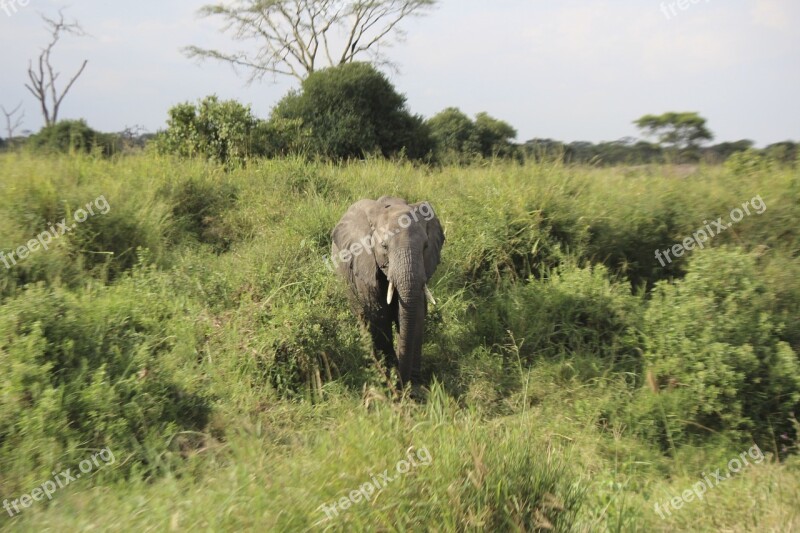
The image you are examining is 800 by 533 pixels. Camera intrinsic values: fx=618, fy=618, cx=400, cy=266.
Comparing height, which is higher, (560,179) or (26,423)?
(560,179)

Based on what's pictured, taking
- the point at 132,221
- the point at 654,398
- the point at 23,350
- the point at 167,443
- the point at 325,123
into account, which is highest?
the point at 325,123

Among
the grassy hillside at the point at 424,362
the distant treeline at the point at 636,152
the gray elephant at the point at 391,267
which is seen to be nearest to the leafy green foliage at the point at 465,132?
the distant treeline at the point at 636,152

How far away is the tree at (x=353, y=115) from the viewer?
13.2 metres

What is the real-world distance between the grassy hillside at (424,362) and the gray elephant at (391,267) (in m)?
0.31

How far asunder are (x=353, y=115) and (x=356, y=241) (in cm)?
802

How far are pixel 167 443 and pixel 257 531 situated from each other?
1491 mm

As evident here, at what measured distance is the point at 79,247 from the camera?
705 cm

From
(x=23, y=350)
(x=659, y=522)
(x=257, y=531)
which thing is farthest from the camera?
(x=23, y=350)

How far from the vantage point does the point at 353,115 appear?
13359 mm

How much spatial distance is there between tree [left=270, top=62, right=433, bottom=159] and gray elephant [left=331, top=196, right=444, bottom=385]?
6819 mm

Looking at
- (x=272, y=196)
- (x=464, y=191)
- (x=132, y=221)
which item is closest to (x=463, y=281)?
(x=464, y=191)

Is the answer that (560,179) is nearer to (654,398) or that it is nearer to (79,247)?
(654,398)

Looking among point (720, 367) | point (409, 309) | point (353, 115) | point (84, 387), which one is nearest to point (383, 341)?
point (409, 309)

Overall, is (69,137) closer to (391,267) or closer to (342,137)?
(342,137)
